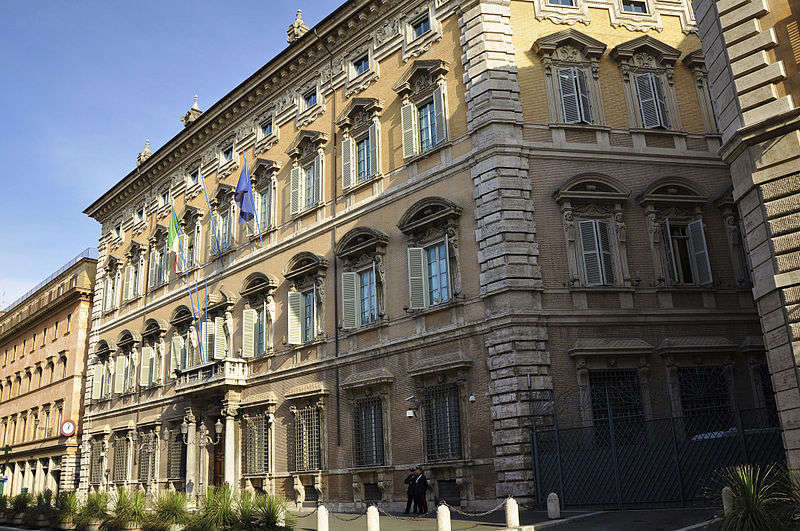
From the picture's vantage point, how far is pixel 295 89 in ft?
95.0

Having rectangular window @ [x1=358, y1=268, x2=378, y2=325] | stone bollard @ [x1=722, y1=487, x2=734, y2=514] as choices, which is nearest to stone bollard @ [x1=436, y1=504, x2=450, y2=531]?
stone bollard @ [x1=722, y1=487, x2=734, y2=514]

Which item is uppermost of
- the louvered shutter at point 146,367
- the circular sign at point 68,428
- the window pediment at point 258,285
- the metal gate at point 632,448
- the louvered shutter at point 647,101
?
the louvered shutter at point 647,101

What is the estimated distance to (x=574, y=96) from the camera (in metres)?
21.7

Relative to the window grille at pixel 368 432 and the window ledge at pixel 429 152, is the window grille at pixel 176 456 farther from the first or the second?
the window ledge at pixel 429 152

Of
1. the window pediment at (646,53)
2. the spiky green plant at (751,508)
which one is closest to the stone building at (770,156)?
the spiky green plant at (751,508)

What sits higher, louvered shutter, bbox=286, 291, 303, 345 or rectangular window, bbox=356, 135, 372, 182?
rectangular window, bbox=356, 135, 372, 182

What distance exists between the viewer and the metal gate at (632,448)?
15711mm

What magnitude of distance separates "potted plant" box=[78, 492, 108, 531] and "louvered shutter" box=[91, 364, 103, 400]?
16547mm

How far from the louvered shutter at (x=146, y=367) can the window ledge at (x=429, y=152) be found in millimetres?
18141

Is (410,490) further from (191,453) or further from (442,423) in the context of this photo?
(191,453)

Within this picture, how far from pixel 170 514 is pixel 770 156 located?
16.6m

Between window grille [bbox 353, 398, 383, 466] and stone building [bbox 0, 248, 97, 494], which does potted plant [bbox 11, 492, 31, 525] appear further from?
window grille [bbox 353, 398, 383, 466]

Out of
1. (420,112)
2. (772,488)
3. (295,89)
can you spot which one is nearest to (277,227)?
(295,89)

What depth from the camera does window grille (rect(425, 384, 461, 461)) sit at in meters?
19.8
